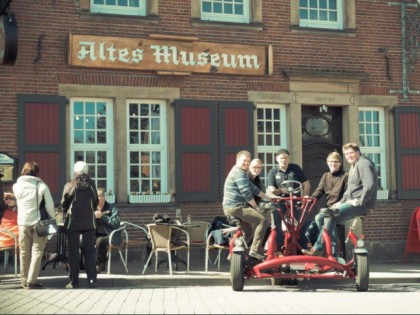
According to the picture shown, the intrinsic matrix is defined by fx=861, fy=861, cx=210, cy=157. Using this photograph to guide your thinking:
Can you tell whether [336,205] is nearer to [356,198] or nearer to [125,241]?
[356,198]

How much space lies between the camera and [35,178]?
11.8 metres

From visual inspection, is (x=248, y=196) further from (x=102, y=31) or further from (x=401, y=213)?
(x=401, y=213)

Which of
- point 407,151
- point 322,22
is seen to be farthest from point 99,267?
point 407,151

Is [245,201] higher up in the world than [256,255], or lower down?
higher up

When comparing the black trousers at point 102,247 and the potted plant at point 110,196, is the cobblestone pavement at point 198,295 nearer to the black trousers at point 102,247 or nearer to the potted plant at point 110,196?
the black trousers at point 102,247

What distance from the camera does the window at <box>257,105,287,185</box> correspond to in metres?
16.8

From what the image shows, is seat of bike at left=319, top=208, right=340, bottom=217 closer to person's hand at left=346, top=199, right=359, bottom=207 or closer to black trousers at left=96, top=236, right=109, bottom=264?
person's hand at left=346, top=199, right=359, bottom=207

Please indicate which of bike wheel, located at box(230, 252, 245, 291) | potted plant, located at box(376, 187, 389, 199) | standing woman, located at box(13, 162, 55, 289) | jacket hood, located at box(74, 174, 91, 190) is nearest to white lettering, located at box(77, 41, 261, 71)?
potted plant, located at box(376, 187, 389, 199)

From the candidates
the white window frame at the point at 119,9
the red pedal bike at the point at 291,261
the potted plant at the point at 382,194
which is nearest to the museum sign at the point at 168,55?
the white window frame at the point at 119,9

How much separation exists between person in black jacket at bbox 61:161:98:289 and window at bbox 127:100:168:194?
388cm

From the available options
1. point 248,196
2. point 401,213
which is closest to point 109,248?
point 248,196

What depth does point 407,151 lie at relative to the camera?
17.7 metres

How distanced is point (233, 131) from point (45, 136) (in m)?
3.59

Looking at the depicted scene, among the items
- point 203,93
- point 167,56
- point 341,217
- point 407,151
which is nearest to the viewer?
point 341,217
